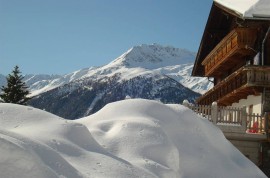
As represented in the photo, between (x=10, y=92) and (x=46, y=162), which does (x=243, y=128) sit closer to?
(x=46, y=162)

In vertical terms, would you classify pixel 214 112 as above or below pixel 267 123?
above

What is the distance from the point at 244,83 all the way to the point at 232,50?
275cm

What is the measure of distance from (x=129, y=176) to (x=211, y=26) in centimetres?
2481

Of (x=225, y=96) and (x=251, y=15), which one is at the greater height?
(x=251, y=15)

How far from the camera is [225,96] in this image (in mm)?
24016

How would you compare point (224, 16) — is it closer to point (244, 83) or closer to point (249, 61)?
point (249, 61)

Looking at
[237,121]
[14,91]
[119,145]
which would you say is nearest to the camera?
[119,145]

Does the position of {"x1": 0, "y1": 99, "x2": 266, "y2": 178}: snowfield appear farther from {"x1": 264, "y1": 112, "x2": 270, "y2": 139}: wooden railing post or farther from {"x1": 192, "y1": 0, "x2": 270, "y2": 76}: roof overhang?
{"x1": 192, "y1": 0, "x2": 270, "y2": 76}: roof overhang

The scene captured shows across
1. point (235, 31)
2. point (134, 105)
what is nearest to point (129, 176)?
point (134, 105)

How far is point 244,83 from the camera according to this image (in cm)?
1939

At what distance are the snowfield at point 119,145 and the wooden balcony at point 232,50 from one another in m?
13.5

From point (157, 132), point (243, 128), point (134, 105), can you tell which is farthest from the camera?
point (243, 128)

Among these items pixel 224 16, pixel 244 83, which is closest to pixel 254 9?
pixel 244 83

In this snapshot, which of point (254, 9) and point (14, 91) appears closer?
point (254, 9)
